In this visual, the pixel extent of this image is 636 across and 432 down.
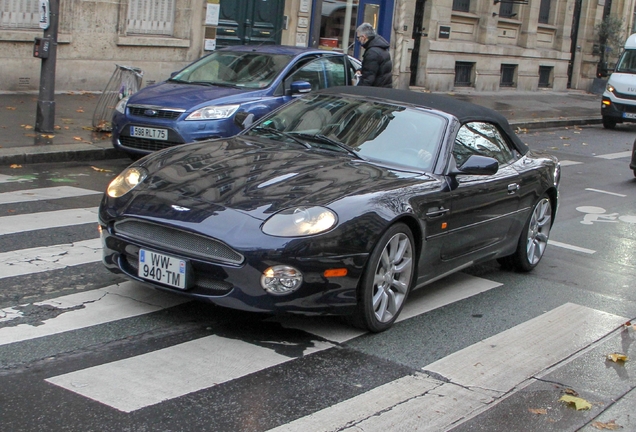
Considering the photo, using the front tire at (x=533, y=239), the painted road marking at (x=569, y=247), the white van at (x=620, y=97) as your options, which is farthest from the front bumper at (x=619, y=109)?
the front tire at (x=533, y=239)

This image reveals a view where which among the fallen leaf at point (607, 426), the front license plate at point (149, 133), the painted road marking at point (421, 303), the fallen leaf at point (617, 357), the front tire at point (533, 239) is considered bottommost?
the fallen leaf at point (607, 426)

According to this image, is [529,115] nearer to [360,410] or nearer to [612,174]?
[612,174]

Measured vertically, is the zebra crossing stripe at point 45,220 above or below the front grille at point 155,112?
below

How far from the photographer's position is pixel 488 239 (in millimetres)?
7043

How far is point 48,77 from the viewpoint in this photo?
1232 centimetres

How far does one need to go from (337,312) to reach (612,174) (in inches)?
420

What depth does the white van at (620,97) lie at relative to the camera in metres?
23.3

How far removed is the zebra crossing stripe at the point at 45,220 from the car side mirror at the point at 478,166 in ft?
11.2

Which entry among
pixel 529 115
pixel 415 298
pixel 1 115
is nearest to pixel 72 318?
pixel 415 298

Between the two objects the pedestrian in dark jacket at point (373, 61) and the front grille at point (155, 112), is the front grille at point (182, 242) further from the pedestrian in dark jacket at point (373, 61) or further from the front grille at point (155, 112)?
the pedestrian in dark jacket at point (373, 61)

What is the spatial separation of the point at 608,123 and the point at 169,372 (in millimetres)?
21010

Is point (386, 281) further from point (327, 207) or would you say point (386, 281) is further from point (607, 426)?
point (607, 426)

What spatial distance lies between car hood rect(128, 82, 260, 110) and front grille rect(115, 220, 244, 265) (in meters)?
5.73

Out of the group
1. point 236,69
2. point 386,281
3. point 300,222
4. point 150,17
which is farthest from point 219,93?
point 150,17
